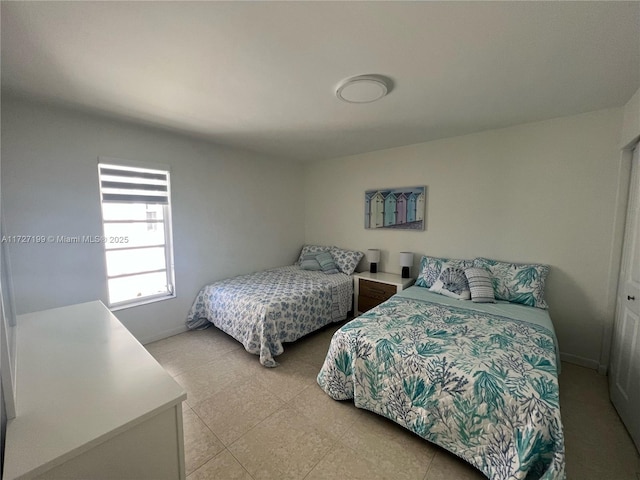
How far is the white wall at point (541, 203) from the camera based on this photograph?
2337mm

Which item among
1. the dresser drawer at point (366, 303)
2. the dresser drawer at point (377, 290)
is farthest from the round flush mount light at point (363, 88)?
the dresser drawer at point (366, 303)

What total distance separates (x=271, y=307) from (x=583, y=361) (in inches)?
124

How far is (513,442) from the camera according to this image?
50.9 inches

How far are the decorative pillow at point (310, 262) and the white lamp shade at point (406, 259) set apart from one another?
4.16ft

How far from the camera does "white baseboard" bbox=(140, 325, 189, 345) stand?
2.90 m

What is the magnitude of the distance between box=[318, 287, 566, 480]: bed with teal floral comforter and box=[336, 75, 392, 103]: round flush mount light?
1.83 meters

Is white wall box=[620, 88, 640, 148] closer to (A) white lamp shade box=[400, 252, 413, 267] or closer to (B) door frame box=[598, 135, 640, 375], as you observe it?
(B) door frame box=[598, 135, 640, 375]

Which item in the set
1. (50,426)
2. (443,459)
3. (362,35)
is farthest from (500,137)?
(50,426)

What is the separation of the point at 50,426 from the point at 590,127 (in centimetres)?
406

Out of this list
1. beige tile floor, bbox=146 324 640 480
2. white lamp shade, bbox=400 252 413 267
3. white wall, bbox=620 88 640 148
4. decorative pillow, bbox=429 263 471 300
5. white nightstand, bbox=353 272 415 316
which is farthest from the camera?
white lamp shade, bbox=400 252 413 267

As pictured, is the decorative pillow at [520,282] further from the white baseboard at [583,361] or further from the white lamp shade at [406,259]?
the white lamp shade at [406,259]

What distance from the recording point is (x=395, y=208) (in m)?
3.59

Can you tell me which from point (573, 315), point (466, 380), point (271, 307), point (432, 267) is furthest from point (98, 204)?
point (573, 315)

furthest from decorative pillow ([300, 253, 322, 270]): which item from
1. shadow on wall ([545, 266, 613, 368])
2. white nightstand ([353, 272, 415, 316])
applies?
shadow on wall ([545, 266, 613, 368])
